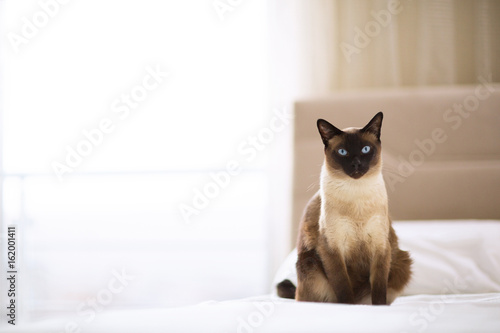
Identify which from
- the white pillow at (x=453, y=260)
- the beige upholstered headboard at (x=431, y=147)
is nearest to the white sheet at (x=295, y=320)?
the white pillow at (x=453, y=260)

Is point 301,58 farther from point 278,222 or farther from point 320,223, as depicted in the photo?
point 320,223

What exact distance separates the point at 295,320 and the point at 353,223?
7.9 inches

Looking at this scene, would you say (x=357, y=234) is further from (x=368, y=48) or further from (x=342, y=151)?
(x=368, y=48)

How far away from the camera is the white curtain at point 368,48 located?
99.5 inches

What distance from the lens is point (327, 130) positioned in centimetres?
92

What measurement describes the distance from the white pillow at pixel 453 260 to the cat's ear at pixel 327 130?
0.66 metres

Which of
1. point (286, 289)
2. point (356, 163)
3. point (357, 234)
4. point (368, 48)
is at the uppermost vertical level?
point (368, 48)

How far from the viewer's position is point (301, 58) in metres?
2.69

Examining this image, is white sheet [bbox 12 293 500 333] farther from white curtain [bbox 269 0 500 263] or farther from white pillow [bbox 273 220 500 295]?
white curtain [bbox 269 0 500 263]

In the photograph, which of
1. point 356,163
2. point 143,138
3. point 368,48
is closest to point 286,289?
point 356,163

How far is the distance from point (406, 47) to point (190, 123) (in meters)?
1.22

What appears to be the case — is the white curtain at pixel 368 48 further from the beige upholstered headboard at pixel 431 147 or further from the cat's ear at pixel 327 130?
the cat's ear at pixel 327 130

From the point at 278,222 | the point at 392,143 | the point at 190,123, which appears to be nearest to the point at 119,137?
the point at 190,123

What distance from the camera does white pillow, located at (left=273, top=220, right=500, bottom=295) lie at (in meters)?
1.56
